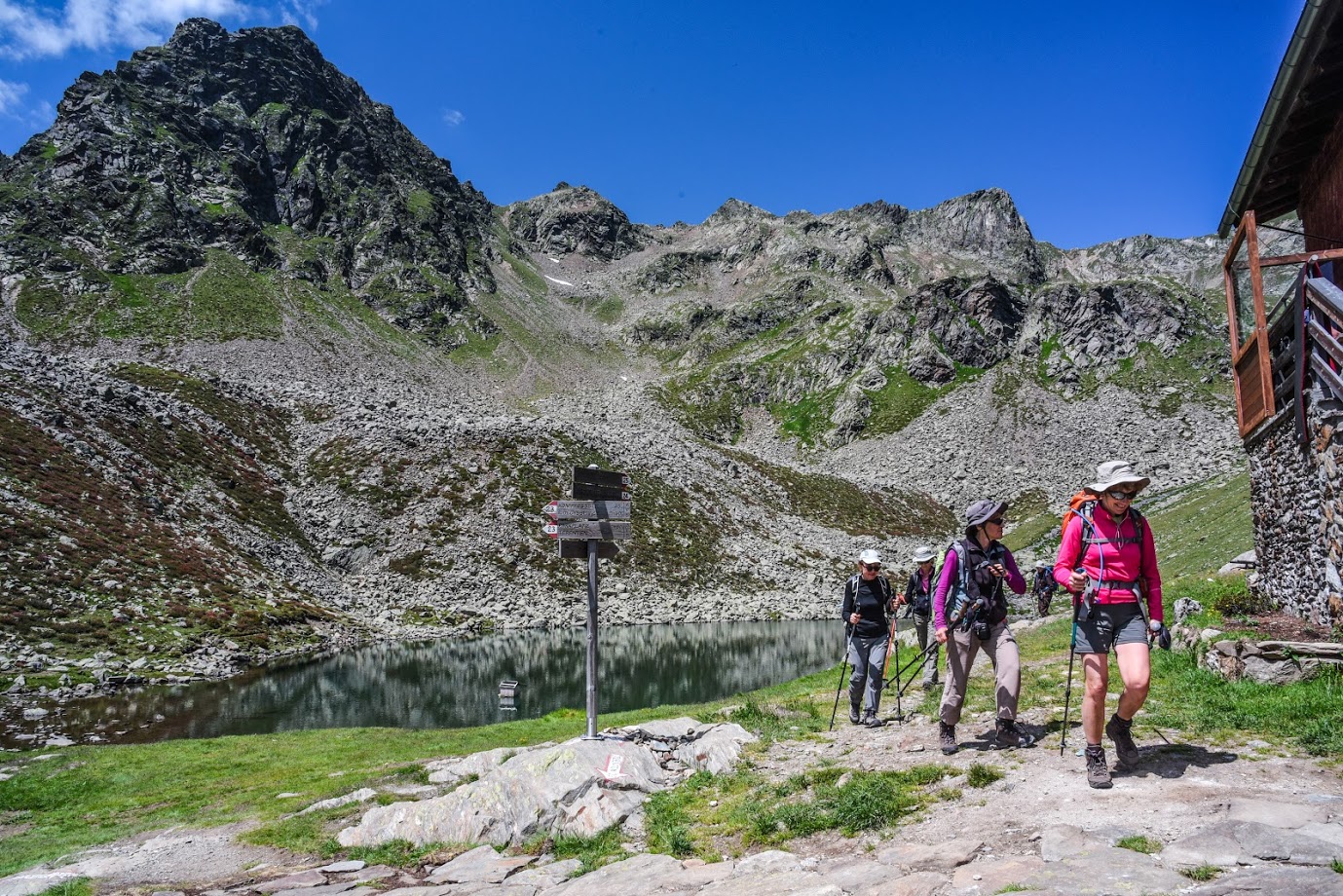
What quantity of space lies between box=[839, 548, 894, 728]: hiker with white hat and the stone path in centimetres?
280

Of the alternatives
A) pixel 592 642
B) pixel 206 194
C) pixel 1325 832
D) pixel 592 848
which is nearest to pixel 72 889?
pixel 592 848

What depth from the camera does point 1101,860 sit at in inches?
209

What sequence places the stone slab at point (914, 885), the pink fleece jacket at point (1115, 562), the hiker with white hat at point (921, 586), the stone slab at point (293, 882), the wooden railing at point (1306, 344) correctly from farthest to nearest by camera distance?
the hiker with white hat at point (921, 586)
the wooden railing at point (1306, 344)
the stone slab at point (293, 882)
the pink fleece jacket at point (1115, 562)
the stone slab at point (914, 885)

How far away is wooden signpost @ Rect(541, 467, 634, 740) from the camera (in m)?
13.5

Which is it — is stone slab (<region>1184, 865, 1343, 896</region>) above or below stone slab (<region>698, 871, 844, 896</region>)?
above

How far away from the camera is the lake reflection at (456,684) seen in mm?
27734

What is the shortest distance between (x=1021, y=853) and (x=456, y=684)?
112 feet

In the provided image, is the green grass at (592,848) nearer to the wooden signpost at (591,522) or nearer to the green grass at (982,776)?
the green grass at (982,776)

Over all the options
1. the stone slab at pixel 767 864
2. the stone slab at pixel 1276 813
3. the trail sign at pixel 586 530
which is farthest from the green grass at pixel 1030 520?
the stone slab at pixel 767 864

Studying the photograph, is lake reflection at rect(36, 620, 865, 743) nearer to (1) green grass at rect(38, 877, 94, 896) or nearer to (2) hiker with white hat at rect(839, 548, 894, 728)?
(1) green grass at rect(38, 877, 94, 896)

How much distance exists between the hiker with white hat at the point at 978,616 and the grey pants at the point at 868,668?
11.1ft

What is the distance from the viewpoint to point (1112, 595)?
7.50 meters

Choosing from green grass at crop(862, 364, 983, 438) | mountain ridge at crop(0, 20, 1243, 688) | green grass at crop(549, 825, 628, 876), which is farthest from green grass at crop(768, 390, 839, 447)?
green grass at crop(549, 825, 628, 876)

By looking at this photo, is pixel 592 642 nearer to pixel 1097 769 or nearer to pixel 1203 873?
pixel 1097 769
